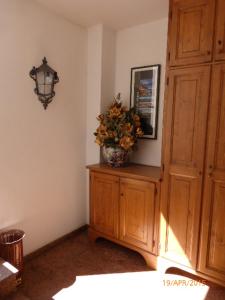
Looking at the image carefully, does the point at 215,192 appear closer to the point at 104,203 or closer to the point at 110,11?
the point at 104,203

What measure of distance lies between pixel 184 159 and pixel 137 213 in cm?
73

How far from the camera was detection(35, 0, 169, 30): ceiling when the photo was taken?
212 cm

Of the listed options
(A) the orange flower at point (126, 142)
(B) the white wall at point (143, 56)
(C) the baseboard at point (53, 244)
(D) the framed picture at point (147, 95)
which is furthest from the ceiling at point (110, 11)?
(C) the baseboard at point (53, 244)

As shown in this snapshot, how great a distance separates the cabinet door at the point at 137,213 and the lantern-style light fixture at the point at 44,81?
44.3 inches

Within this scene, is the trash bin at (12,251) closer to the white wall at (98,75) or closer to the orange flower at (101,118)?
the white wall at (98,75)

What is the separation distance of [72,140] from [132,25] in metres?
1.47

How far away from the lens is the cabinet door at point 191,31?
5.72 feet

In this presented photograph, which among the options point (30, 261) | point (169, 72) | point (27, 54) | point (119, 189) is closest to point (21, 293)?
point (30, 261)

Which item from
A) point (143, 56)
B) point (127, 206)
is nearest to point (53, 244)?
point (127, 206)

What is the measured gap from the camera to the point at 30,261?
2.30 meters

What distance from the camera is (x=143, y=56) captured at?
8.52ft

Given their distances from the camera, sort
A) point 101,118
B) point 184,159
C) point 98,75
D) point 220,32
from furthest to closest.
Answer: point 98,75
point 101,118
point 184,159
point 220,32

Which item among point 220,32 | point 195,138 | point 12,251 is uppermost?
point 220,32

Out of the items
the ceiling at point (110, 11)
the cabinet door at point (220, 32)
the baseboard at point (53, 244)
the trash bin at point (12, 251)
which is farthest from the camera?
the baseboard at point (53, 244)
